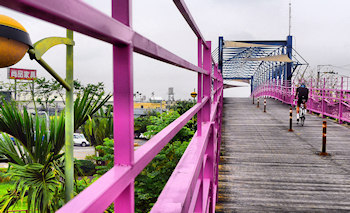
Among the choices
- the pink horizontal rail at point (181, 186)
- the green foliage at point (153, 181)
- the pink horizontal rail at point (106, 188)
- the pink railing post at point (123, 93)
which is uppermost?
the pink railing post at point (123, 93)

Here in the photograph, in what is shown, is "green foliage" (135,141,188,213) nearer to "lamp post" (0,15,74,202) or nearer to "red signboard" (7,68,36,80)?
"lamp post" (0,15,74,202)

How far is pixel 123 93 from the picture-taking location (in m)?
0.79

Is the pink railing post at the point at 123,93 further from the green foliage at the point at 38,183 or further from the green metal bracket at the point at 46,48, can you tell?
the green foliage at the point at 38,183

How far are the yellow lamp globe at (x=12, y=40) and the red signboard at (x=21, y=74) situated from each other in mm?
1362

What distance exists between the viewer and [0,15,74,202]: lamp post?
199 centimetres

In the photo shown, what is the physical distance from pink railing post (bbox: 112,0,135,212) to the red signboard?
293 cm

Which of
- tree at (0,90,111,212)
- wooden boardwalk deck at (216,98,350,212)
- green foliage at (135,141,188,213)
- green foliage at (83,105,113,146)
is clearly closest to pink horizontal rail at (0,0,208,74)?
tree at (0,90,111,212)

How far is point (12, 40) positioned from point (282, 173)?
5836 millimetres

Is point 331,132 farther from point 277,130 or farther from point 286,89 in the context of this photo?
point 286,89

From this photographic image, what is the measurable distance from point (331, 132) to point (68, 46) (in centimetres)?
1047

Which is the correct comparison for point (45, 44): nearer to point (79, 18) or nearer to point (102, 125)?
point (79, 18)

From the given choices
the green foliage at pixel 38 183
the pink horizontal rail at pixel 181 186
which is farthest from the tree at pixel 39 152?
the pink horizontal rail at pixel 181 186

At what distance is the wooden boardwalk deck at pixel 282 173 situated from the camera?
5250 mm

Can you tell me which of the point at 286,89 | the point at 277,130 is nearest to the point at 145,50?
the point at 277,130
